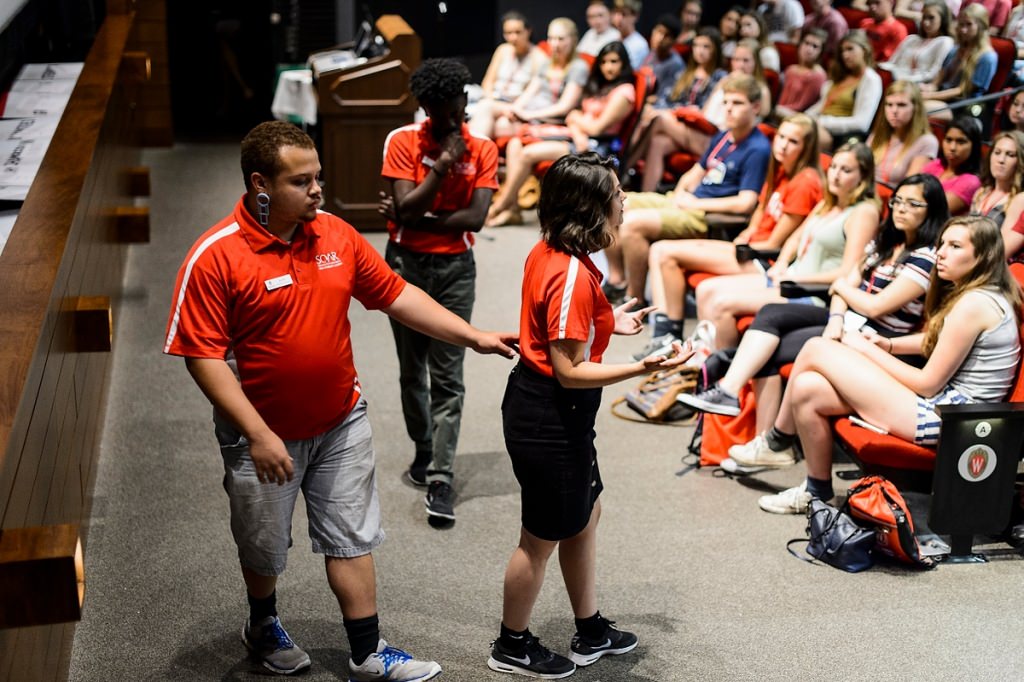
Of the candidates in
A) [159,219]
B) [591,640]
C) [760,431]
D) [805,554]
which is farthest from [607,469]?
[159,219]

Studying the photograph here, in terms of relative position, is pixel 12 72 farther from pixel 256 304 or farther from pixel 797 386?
pixel 797 386

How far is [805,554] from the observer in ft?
13.3

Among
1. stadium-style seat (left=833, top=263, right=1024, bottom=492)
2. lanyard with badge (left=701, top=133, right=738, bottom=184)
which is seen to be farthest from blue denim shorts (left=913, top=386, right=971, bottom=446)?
lanyard with badge (left=701, top=133, right=738, bottom=184)

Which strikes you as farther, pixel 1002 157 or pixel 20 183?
pixel 1002 157

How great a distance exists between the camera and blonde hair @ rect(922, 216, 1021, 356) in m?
4.01

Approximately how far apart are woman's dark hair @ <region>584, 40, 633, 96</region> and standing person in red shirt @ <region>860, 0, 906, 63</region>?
A: 2.13 meters

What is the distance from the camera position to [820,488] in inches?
172

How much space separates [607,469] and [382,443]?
928 mm

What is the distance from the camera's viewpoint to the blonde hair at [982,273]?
4012mm

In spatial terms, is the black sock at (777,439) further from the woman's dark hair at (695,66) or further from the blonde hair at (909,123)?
the woman's dark hair at (695,66)

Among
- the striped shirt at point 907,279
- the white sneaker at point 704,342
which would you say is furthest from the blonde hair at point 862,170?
the white sneaker at point 704,342

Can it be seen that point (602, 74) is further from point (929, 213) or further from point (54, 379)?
point (54, 379)

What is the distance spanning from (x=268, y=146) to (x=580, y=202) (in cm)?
76

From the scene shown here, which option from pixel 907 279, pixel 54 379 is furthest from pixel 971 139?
pixel 54 379
